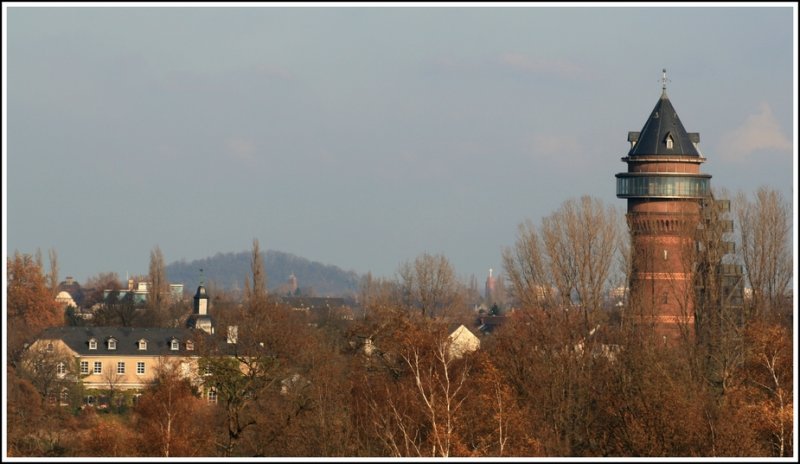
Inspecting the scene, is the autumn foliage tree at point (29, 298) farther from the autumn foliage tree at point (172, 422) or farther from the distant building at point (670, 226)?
the distant building at point (670, 226)

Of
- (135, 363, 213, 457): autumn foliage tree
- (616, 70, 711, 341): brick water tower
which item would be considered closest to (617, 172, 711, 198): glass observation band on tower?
(616, 70, 711, 341): brick water tower

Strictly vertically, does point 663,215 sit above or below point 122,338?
above

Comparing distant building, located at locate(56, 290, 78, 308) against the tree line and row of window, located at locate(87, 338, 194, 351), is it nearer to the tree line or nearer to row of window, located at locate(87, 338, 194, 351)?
row of window, located at locate(87, 338, 194, 351)

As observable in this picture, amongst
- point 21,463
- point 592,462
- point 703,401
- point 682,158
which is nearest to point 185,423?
point 703,401

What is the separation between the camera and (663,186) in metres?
57.2

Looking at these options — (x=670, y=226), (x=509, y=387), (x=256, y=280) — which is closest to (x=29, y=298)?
(x=256, y=280)

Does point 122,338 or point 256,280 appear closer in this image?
point 122,338

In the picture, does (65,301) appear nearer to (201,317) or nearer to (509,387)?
(201,317)

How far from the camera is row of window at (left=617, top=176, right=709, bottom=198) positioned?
187 feet

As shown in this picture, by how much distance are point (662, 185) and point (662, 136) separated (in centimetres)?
251

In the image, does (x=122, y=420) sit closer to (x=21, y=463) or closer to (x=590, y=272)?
(x=590, y=272)

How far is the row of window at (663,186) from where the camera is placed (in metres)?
56.9

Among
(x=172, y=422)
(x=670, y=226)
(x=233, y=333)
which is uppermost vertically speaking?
(x=670, y=226)

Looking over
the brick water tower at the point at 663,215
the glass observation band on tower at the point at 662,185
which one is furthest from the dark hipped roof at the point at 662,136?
the glass observation band on tower at the point at 662,185
